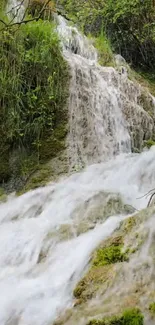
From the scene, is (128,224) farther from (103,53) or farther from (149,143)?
(103,53)

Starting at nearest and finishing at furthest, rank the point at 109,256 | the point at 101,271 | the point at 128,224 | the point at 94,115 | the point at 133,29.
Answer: the point at 101,271
the point at 109,256
the point at 128,224
the point at 94,115
the point at 133,29

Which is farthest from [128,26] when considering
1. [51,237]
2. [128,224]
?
[128,224]

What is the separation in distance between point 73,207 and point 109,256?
126cm

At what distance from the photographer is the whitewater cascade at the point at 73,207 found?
2553 mm

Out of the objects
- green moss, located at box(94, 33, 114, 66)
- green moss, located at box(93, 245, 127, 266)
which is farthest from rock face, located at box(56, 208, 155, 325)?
green moss, located at box(94, 33, 114, 66)

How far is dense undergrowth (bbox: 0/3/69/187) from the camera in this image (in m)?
5.16

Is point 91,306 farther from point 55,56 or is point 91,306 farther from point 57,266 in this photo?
point 55,56

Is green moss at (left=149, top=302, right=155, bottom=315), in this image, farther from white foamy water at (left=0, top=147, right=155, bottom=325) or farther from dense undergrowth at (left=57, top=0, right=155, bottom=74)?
dense undergrowth at (left=57, top=0, right=155, bottom=74)

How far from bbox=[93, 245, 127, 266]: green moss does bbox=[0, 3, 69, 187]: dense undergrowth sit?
8.32ft

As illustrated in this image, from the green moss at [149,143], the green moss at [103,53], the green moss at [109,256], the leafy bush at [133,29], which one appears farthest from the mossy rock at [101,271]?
the leafy bush at [133,29]

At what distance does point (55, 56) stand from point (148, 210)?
3295 millimetres

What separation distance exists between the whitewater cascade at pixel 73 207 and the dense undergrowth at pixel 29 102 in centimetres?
23

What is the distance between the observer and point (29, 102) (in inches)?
205

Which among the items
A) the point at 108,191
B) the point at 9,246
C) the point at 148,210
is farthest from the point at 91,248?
the point at 108,191
